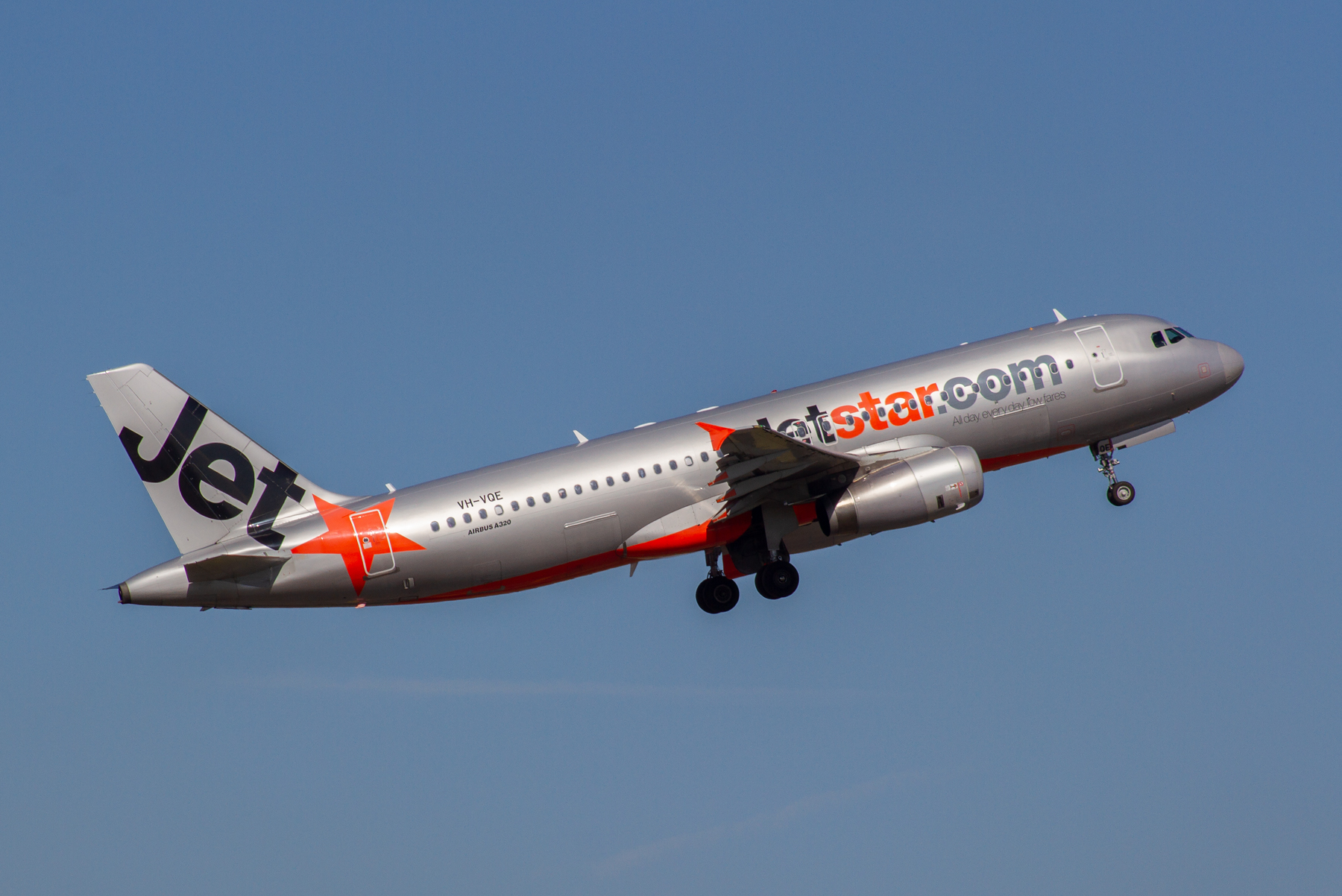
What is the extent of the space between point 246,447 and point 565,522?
939 centimetres

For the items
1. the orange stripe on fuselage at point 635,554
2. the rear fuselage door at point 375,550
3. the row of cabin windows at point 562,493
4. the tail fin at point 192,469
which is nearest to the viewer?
the rear fuselage door at point 375,550

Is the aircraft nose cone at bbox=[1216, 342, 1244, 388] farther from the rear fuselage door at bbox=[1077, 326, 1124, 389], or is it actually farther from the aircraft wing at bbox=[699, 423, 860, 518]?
the aircraft wing at bbox=[699, 423, 860, 518]

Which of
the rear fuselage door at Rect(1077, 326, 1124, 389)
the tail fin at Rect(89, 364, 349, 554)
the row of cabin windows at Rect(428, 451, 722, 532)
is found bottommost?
the row of cabin windows at Rect(428, 451, 722, 532)

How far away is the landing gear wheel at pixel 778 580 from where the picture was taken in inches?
1644

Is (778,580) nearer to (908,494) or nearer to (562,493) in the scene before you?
(908,494)

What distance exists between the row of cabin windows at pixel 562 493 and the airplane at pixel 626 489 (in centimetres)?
4

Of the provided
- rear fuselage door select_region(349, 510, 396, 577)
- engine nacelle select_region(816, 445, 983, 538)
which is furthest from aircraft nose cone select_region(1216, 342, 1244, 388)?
rear fuselage door select_region(349, 510, 396, 577)

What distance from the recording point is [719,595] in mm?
43625

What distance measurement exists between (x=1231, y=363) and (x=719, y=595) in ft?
59.7

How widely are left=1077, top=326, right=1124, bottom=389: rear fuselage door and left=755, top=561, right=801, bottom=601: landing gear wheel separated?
36.3 ft

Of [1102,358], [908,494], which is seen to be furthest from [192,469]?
[1102,358]

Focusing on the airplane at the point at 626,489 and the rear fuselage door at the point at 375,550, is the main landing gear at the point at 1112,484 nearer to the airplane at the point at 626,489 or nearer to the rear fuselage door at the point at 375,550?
the airplane at the point at 626,489

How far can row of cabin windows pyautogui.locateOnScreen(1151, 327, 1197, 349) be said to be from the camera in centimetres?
4438

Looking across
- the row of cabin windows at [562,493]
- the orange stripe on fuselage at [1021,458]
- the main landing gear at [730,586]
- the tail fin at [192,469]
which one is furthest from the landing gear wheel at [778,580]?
the tail fin at [192,469]
